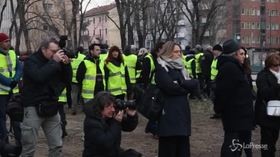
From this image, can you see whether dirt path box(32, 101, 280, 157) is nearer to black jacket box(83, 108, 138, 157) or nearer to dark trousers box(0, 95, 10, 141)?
dark trousers box(0, 95, 10, 141)

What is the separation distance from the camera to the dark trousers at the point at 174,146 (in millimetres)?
6980

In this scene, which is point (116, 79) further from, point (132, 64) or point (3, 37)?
point (132, 64)

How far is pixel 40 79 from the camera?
22.1 feet

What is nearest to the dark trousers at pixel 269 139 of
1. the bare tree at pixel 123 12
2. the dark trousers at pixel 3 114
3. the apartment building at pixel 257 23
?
the dark trousers at pixel 3 114

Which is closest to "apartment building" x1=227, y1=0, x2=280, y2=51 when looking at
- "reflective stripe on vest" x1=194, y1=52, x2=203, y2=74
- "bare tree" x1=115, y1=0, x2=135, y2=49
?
"bare tree" x1=115, y1=0, x2=135, y2=49

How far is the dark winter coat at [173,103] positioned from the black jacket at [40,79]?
4.34 feet

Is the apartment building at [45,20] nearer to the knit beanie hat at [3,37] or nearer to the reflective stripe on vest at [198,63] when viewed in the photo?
the reflective stripe on vest at [198,63]

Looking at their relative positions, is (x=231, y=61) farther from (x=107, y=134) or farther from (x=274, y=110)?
(x=107, y=134)

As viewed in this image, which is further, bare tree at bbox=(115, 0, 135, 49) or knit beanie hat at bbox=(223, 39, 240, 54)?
bare tree at bbox=(115, 0, 135, 49)

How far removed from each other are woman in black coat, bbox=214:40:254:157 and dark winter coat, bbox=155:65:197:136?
0.51m

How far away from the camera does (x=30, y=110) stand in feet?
22.9

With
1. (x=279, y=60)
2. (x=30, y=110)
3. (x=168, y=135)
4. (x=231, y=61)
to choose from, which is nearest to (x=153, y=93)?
(x=168, y=135)

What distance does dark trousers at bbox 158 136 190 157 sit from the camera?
275 inches

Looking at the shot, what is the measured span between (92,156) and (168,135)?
167 cm
